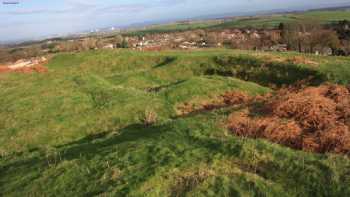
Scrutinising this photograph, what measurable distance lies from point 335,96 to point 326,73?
9127 mm

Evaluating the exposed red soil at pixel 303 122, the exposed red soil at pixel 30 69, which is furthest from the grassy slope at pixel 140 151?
the exposed red soil at pixel 30 69

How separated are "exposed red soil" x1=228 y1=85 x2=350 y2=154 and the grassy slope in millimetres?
1155

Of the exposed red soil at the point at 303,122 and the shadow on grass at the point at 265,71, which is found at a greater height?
the exposed red soil at the point at 303,122

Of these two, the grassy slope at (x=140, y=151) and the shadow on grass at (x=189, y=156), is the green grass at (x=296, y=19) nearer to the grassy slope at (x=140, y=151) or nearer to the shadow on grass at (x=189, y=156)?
the grassy slope at (x=140, y=151)

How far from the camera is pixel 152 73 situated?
34062 mm

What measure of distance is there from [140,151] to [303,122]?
6736 millimetres

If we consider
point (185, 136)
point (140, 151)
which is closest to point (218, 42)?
point (185, 136)

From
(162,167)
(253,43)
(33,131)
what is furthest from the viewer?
(253,43)

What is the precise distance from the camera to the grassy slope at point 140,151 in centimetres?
1027

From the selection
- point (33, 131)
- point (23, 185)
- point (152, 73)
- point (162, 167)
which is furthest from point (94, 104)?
point (162, 167)

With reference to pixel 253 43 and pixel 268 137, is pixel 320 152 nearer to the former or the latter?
pixel 268 137

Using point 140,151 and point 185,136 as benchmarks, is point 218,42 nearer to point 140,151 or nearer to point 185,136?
point 185,136

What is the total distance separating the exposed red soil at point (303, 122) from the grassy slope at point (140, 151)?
1.15 m

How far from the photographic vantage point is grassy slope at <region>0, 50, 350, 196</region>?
10.3 metres
